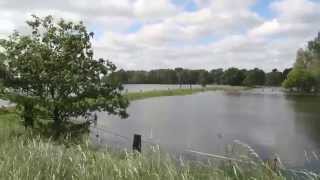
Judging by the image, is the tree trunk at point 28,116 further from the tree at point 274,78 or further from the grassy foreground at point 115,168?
the tree at point 274,78

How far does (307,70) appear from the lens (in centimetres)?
11744

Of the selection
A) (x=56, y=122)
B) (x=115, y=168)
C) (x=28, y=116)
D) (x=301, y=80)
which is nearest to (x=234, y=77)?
(x=301, y=80)

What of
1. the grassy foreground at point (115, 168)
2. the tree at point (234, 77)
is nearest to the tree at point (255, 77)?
the tree at point (234, 77)

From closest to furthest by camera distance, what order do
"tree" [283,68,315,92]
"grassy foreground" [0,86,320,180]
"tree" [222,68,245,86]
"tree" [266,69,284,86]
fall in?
"grassy foreground" [0,86,320,180]
"tree" [283,68,315,92]
"tree" [266,69,284,86]
"tree" [222,68,245,86]

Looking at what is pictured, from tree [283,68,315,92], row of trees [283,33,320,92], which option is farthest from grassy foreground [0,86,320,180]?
tree [283,68,315,92]

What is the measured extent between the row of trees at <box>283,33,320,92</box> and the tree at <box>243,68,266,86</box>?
183 ft

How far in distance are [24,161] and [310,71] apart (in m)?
117

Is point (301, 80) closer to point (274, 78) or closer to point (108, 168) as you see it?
point (274, 78)

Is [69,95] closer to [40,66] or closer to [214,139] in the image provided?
[40,66]

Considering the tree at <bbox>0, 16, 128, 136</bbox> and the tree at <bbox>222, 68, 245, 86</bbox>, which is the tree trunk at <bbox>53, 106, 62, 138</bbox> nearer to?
the tree at <bbox>0, 16, 128, 136</bbox>

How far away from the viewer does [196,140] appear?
28.6 meters

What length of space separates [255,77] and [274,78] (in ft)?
24.3

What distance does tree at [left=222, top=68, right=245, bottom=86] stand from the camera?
611ft

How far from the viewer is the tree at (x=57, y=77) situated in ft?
47.2
